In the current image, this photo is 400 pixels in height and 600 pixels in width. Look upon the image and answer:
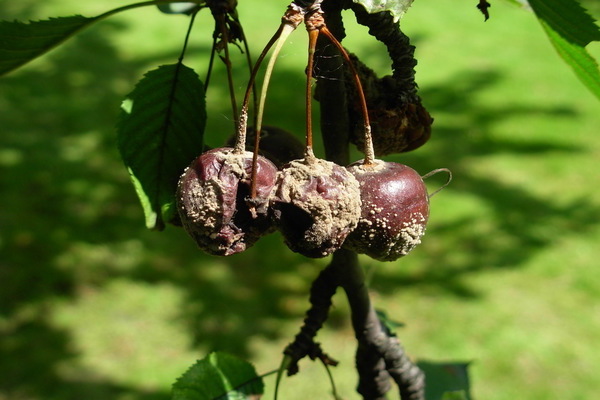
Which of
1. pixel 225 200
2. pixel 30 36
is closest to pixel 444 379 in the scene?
pixel 225 200

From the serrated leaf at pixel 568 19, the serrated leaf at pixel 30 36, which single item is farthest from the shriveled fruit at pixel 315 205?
the serrated leaf at pixel 30 36

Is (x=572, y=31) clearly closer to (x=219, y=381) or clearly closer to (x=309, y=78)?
(x=309, y=78)

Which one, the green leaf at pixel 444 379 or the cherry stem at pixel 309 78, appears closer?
the cherry stem at pixel 309 78

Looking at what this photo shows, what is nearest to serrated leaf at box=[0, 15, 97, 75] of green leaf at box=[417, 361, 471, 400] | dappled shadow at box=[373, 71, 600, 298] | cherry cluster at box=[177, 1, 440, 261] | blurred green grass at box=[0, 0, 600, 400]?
cherry cluster at box=[177, 1, 440, 261]

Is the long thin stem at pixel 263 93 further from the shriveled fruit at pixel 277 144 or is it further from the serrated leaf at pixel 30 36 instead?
the serrated leaf at pixel 30 36

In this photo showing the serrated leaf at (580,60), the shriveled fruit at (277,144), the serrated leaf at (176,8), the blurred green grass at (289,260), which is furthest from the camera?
the blurred green grass at (289,260)

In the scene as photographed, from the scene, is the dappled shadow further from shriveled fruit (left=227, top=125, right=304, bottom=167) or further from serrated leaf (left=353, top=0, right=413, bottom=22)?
serrated leaf (left=353, top=0, right=413, bottom=22)

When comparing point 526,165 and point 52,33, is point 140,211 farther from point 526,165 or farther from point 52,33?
point 52,33
